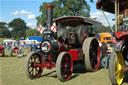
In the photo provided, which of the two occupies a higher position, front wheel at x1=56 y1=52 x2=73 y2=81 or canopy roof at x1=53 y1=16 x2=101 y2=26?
canopy roof at x1=53 y1=16 x2=101 y2=26

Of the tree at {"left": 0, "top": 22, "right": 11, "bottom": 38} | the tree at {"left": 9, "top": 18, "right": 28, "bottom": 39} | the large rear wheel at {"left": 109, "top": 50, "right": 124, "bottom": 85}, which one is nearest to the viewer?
the large rear wheel at {"left": 109, "top": 50, "right": 124, "bottom": 85}

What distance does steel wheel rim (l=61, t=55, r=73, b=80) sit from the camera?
5.22 metres

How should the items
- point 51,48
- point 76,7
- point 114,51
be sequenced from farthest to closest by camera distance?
point 76,7 < point 51,48 < point 114,51

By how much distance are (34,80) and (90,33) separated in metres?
3.41

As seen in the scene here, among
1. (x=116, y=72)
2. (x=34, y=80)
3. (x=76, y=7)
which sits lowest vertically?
(x=34, y=80)

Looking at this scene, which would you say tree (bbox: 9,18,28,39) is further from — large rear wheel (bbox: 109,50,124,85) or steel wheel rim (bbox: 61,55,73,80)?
large rear wheel (bbox: 109,50,124,85)

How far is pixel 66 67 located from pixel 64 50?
713 mm

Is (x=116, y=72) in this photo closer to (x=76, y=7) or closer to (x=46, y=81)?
(x=46, y=81)

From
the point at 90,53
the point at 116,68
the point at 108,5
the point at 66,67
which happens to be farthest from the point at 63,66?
the point at 108,5

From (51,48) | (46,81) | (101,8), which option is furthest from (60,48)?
(101,8)

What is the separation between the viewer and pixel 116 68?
4.28 metres

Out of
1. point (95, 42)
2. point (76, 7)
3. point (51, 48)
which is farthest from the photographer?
point (76, 7)

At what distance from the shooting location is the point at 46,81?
5160 millimetres

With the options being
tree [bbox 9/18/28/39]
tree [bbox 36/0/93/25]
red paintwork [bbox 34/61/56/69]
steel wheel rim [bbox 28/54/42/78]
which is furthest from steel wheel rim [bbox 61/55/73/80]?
tree [bbox 9/18/28/39]
